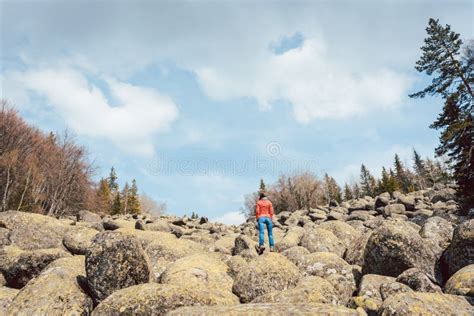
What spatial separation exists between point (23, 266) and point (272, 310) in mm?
8624

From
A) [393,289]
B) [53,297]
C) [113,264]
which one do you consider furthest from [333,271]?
[53,297]

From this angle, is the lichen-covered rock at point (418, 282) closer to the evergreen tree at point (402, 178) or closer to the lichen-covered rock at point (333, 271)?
the lichen-covered rock at point (333, 271)

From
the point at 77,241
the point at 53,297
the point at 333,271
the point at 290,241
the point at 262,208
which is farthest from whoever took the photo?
the point at 290,241

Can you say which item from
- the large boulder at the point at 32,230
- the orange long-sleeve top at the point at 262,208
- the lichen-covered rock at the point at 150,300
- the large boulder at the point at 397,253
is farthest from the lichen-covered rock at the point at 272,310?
the large boulder at the point at 32,230

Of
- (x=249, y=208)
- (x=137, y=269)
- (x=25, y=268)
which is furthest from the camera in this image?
(x=249, y=208)

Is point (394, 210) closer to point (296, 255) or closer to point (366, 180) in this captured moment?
point (296, 255)

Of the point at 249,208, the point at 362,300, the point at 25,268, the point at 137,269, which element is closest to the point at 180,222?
the point at 25,268

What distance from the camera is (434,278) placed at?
829 cm

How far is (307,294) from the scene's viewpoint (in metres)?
6.68

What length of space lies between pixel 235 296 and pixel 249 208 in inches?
3261

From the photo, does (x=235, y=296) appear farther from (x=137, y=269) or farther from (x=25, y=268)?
(x=25, y=268)

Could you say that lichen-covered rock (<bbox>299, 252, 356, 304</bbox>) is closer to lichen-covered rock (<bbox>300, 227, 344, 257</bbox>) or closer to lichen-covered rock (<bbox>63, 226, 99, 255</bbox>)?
lichen-covered rock (<bbox>300, 227, 344, 257</bbox>)

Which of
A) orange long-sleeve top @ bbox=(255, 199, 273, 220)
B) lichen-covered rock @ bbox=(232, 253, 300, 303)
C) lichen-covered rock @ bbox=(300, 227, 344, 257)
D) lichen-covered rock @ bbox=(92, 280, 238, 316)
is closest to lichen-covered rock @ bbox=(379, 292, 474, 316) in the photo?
lichen-covered rock @ bbox=(232, 253, 300, 303)

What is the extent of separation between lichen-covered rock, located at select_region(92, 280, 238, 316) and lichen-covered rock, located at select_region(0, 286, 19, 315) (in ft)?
11.2
